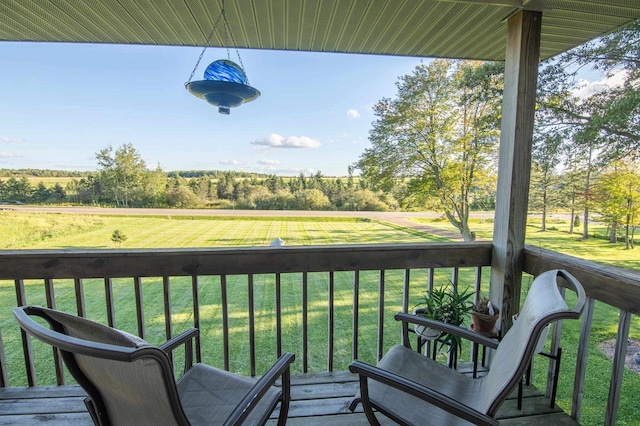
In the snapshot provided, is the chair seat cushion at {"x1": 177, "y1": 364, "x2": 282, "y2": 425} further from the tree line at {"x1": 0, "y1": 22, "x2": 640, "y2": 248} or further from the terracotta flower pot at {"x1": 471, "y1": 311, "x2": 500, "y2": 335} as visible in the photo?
the tree line at {"x1": 0, "y1": 22, "x2": 640, "y2": 248}

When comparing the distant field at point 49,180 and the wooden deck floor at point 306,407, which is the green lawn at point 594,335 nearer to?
the wooden deck floor at point 306,407

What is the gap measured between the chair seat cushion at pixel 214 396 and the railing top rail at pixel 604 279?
1.59 meters

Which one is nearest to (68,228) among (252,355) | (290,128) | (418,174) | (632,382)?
(290,128)

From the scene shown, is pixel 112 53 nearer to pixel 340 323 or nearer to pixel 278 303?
pixel 340 323

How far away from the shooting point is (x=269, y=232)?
8969 mm

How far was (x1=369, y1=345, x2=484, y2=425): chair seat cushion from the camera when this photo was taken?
1191mm

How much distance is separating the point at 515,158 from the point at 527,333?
1233mm

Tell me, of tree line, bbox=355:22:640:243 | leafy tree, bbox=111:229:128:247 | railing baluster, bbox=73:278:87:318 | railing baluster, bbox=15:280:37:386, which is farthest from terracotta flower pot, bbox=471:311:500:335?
leafy tree, bbox=111:229:128:247

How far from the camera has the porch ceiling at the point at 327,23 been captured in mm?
1882

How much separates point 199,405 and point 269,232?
7.79 meters

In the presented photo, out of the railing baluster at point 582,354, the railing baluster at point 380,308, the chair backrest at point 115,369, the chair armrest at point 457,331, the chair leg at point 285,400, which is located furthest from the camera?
the railing baluster at point 380,308

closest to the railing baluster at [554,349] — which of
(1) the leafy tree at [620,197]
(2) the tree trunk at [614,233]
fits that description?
(1) the leafy tree at [620,197]

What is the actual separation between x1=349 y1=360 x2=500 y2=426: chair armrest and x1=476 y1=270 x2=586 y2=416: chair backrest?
8 cm

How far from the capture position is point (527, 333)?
101 cm
